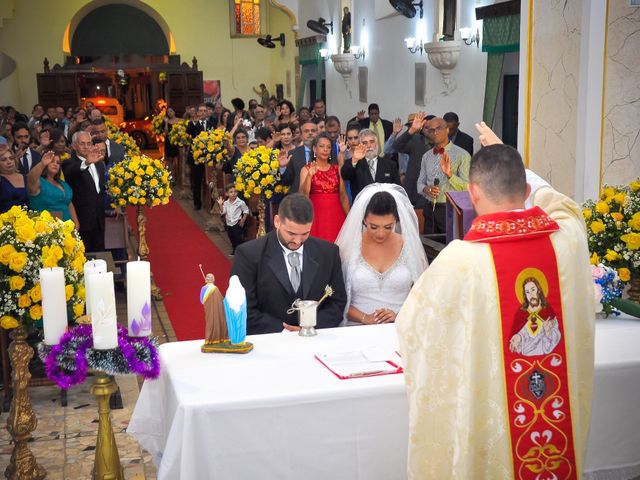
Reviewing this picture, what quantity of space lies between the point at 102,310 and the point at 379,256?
228 cm

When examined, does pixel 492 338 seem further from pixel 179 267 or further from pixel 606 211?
pixel 179 267

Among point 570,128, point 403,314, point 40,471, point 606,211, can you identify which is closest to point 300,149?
point 570,128

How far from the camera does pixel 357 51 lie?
18562mm

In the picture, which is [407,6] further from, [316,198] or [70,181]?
[70,181]

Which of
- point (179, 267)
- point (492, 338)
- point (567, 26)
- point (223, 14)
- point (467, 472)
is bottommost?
point (179, 267)

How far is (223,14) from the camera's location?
87.6 feet

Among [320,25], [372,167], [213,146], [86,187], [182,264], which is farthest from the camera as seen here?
[320,25]

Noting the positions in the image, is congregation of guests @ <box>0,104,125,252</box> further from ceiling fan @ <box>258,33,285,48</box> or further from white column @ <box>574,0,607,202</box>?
ceiling fan @ <box>258,33,285,48</box>

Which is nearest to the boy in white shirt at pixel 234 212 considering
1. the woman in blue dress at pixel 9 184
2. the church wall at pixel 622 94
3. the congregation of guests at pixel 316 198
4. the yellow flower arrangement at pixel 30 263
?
the congregation of guests at pixel 316 198

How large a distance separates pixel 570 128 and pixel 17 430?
14.7 ft

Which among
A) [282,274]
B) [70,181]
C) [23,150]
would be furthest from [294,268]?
[23,150]

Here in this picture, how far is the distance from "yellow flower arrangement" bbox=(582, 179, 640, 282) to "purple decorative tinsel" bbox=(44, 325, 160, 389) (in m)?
2.69

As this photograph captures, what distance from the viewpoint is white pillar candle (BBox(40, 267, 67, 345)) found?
11.5 feet

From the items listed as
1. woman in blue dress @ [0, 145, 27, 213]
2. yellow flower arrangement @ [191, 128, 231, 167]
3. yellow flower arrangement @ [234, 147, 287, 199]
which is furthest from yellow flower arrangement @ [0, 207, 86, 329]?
yellow flower arrangement @ [191, 128, 231, 167]
